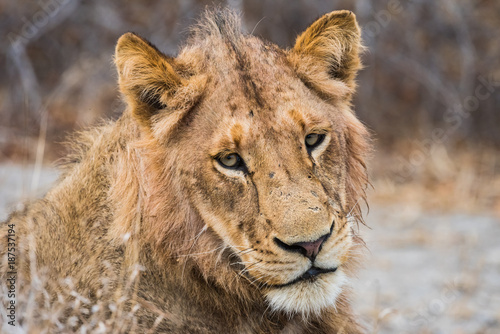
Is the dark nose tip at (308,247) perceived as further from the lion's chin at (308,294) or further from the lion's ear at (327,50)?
the lion's ear at (327,50)

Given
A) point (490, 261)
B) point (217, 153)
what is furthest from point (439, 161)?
point (217, 153)

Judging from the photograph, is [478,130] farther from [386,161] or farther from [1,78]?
[1,78]

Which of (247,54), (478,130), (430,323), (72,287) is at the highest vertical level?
(478,130)

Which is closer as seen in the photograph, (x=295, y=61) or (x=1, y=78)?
(x=295, y=61)

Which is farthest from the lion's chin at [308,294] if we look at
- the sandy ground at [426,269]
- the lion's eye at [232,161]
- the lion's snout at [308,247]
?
the sandy ground at [426,269]

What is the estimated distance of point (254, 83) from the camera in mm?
3723

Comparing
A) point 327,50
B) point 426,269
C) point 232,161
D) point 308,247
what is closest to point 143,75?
point 232,161

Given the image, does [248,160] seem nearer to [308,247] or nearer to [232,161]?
[232,161]

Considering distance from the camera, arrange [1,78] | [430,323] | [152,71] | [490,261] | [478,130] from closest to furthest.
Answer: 1. [152,71]
2. [430,323]
3. [490,261]
4. [478,130]
5. [1,78]

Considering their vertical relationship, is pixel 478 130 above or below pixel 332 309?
above

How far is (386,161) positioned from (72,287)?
10.2 metres

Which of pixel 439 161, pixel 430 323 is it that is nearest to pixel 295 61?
pixel 430 323

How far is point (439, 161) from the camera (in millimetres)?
12203

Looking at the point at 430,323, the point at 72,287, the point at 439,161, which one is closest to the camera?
the point at 72,287
